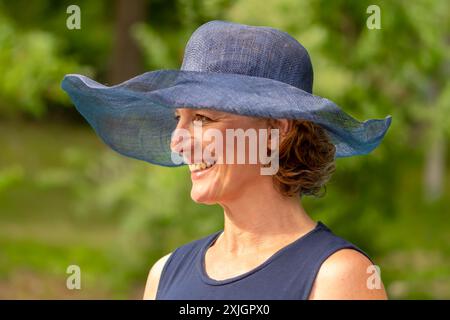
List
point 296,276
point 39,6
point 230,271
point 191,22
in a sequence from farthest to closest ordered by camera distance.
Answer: point 39,6 → point 191,22 → point 230,271 → point 296,276

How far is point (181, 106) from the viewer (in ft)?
6.71

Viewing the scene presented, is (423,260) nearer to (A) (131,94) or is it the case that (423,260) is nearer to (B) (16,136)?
(B) (16,136)

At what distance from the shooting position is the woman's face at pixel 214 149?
211 centimetres

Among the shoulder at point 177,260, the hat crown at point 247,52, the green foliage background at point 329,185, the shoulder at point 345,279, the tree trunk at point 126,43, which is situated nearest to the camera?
the shoulder at point 345,279

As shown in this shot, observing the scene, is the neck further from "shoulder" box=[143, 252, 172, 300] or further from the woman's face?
"shoulder" box=[143, 252, 172, 300]

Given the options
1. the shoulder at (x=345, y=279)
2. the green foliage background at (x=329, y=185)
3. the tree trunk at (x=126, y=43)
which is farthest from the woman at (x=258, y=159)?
the tree trunk at (x=126, y=43)

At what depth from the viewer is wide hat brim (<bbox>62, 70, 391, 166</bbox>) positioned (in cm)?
202

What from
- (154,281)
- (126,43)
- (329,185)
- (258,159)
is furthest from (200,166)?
(126,43)

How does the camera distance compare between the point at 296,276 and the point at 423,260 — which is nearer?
the point at 296,276

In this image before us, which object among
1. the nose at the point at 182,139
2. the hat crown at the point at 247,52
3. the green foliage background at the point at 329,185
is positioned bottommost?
the green foliage background at the point at 329,185

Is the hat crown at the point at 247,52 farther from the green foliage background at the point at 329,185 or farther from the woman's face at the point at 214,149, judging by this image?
the green foliage background at the point at 329,185

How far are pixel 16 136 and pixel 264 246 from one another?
13390 millimetres

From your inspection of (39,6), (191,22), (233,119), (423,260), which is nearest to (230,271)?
(233,119)

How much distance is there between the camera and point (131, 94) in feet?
7.04
